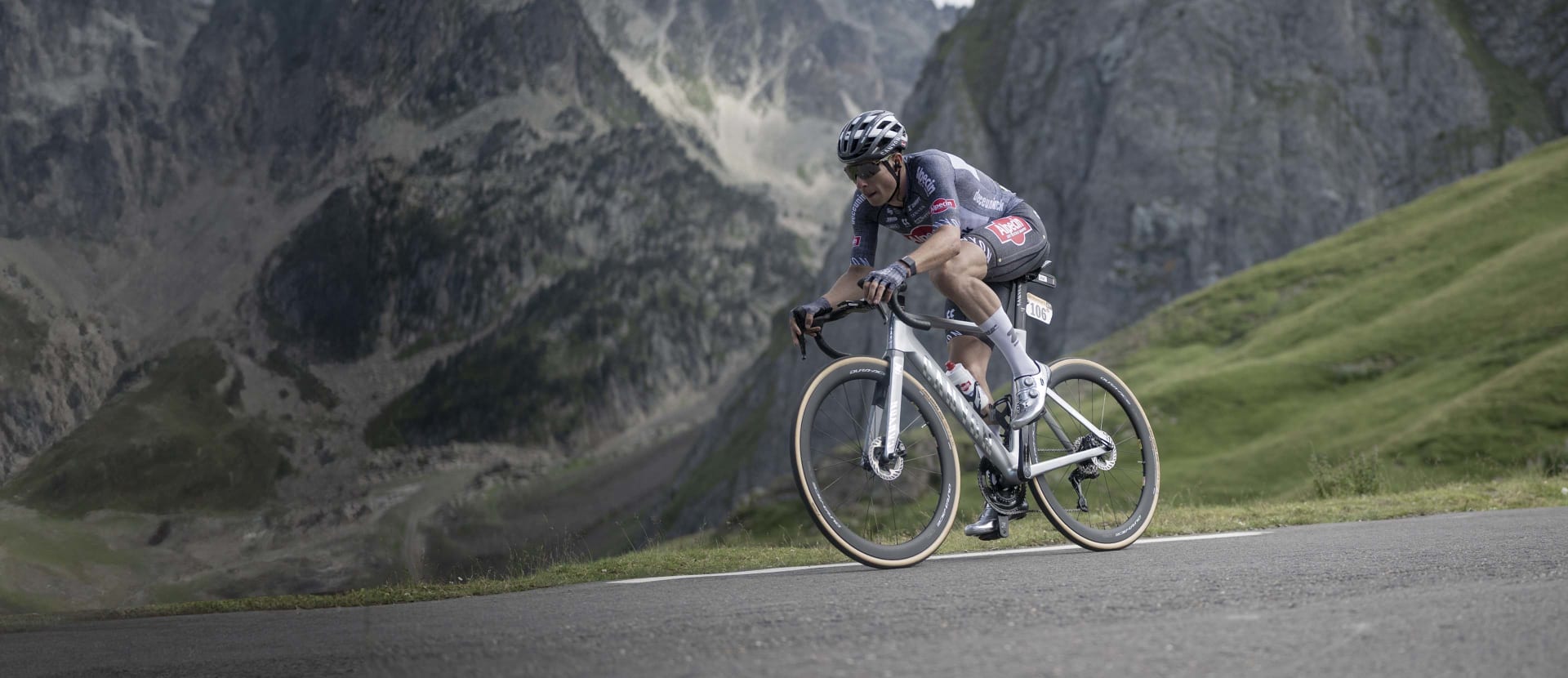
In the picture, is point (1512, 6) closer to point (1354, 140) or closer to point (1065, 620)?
point (1354, 140)

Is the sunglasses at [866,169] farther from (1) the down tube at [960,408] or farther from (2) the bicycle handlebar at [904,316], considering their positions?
(1) the down tube at [960,408]

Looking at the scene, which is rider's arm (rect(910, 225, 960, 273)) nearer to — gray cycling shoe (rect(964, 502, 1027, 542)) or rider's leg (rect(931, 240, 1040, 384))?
rider's leg (rect(931, 240, 1040, 384))

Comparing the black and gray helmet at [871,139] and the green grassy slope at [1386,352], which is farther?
the green grassy slope at [1386,352]

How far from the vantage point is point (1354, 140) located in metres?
126

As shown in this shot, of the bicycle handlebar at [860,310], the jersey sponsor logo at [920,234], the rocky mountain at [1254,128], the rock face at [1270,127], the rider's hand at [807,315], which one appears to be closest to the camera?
the bicycle handlebar at [860,310]

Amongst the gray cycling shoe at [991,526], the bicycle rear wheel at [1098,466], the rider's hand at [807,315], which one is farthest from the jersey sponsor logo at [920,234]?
the gray cycling shoe at [991,526]

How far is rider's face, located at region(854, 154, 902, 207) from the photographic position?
7922 mm

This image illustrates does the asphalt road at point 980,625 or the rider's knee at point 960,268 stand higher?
the rider's knee at point 960,268

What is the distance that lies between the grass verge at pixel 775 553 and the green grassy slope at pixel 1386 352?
8.37m

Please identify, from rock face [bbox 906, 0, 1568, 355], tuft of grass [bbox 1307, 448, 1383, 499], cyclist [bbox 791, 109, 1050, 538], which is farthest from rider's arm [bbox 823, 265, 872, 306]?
rock face [bbox 906, 0, 1568, 355]

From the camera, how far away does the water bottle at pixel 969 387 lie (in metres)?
7.97

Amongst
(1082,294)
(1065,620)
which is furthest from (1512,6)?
(1065,620)

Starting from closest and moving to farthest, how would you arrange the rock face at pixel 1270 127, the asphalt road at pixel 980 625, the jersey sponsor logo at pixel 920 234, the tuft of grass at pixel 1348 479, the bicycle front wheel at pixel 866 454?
the asphalt road at pixel 980 625
the bicycle front wheel at pixel 866 454
the jersey sponsor logo at pixel 920 234
the tuft of grass at pixel 1348 479
the rock face at pixel 1270 127

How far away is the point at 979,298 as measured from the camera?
315 inches
